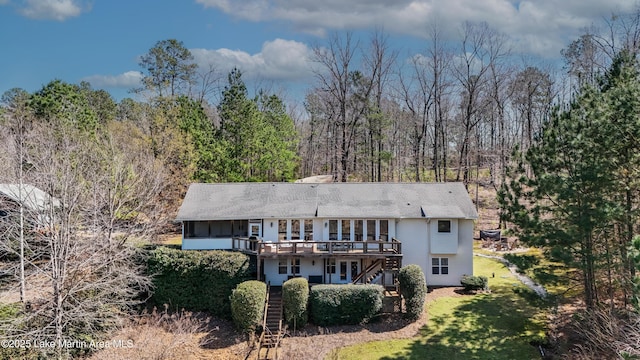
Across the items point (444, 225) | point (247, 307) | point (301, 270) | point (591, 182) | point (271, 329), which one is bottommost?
point (271, 329)

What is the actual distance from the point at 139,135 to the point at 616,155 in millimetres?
33177

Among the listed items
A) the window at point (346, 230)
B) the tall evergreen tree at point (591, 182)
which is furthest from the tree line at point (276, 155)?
the window at point (346, 230)

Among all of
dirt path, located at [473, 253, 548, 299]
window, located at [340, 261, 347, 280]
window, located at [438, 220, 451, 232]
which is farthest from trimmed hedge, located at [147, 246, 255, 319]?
dirt path, located at [473, 253, 548, 299]

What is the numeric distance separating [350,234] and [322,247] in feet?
7.20

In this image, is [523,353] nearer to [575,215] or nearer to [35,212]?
[575,215]

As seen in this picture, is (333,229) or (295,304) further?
(333,229)

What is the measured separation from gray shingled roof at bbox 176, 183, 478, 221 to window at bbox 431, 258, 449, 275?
2.95 m

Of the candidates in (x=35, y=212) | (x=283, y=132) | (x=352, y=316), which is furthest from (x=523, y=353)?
(x=283, y=132)

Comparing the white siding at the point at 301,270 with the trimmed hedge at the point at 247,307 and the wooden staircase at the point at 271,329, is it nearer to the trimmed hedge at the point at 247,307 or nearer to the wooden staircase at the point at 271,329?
the wooden staircase at the point at 271,329

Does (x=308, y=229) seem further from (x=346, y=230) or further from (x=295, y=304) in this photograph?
(x=295, y=304)

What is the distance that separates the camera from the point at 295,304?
2106cm

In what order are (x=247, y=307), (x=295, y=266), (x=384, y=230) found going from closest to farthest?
(x=247, y=307)
(x=295, y=266)
(x=384, y=230)

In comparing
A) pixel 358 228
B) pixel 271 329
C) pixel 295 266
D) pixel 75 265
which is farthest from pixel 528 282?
pixel 75 265

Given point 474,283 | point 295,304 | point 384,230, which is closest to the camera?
point 295,304
